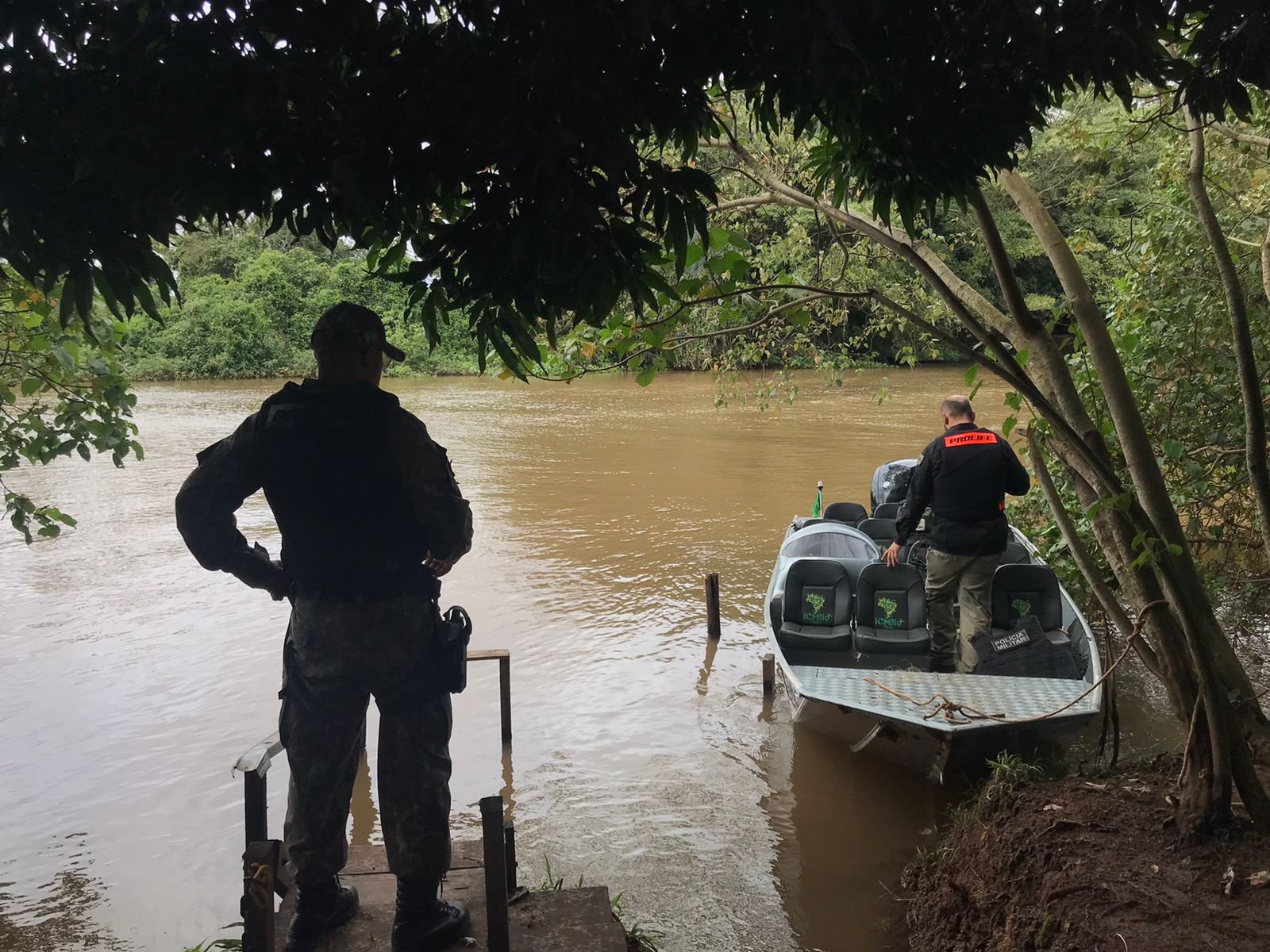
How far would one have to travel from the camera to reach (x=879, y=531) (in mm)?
8617

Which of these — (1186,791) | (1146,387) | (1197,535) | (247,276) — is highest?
(247,276)

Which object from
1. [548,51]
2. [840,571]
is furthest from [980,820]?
[548,51]

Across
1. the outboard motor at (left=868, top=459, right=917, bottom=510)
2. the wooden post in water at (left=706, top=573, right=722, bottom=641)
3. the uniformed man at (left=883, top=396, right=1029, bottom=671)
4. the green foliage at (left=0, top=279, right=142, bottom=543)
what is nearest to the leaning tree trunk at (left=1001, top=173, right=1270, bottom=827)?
the uniformed man at (left=883, top=396, right=1029, bottom=671)

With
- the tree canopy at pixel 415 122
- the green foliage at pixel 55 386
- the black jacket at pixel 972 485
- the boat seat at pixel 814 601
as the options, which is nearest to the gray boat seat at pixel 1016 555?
the black jacket at pixel 972 485

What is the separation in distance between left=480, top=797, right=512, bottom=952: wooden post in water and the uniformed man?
4.48 m

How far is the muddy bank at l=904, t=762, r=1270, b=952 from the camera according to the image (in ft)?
10.7

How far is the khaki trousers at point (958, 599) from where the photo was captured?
6438mm

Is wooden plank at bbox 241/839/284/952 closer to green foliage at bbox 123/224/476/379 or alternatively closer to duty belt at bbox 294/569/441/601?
duty belt at bbox 294/569/441/601

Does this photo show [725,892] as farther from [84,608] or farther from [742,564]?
[84,608]

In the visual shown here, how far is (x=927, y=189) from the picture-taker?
8.70 feet

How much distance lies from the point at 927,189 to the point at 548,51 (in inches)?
45.6

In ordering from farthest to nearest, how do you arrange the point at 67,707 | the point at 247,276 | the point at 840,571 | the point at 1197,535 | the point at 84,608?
the point at 247,276, the point at 84,608, the point at 67,707, the point at 840,571, the point at 1197,535

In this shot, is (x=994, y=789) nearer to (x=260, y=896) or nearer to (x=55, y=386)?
(x=260, y=896)

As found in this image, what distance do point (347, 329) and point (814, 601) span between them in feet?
15.9
